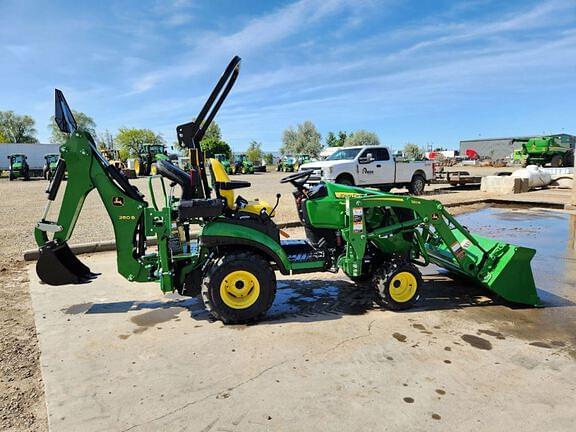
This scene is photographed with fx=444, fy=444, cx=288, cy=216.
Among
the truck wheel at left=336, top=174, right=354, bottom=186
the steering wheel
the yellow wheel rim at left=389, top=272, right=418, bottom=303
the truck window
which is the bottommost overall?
the yellow wheel rim at left=389, top=272, right=418, bottom=303

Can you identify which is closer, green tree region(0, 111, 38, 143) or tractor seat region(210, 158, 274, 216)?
tractor seat region(210, 158, 274, 216)

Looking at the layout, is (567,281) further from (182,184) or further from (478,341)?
(182,184)

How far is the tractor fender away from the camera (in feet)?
14.0

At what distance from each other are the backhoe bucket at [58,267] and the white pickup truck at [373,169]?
34.3 ft

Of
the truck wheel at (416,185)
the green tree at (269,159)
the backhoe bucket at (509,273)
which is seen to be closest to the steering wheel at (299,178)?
the backhoe bucket at (509,273)

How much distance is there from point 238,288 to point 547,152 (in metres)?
32.7

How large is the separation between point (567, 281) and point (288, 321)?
384 centimetres

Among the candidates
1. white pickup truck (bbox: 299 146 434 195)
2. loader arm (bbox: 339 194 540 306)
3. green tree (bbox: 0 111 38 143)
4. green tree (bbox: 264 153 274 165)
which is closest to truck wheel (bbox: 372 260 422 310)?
loader arm (bbox: 339 194 540 306)

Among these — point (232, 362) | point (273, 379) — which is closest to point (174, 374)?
point (232, 362)

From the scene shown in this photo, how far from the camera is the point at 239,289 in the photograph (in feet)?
13.9

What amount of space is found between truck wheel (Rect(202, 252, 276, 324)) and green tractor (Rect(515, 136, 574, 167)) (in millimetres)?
32367

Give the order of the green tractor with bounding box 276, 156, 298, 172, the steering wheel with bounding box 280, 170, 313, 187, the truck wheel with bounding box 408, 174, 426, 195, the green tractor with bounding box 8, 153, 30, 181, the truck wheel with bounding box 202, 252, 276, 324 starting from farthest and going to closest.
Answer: the green tractor with bounding box 276, 156, 298, 172
the green tractor with bounding box 8, 153, 30, 181
the truck wheel with bounding box 408, 174, 426, 195
the steering wheel with bounding box 280, 170, 313, 187
the truck wheel with bounding box 202, 252, 276, 324

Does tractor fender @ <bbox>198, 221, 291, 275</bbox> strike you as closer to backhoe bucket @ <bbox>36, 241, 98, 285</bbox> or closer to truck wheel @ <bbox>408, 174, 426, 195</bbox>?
backhoe bucket @ <bbox>36, 241, 98, 285</bbox>

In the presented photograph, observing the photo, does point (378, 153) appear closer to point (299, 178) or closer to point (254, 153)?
point (299, 178)
